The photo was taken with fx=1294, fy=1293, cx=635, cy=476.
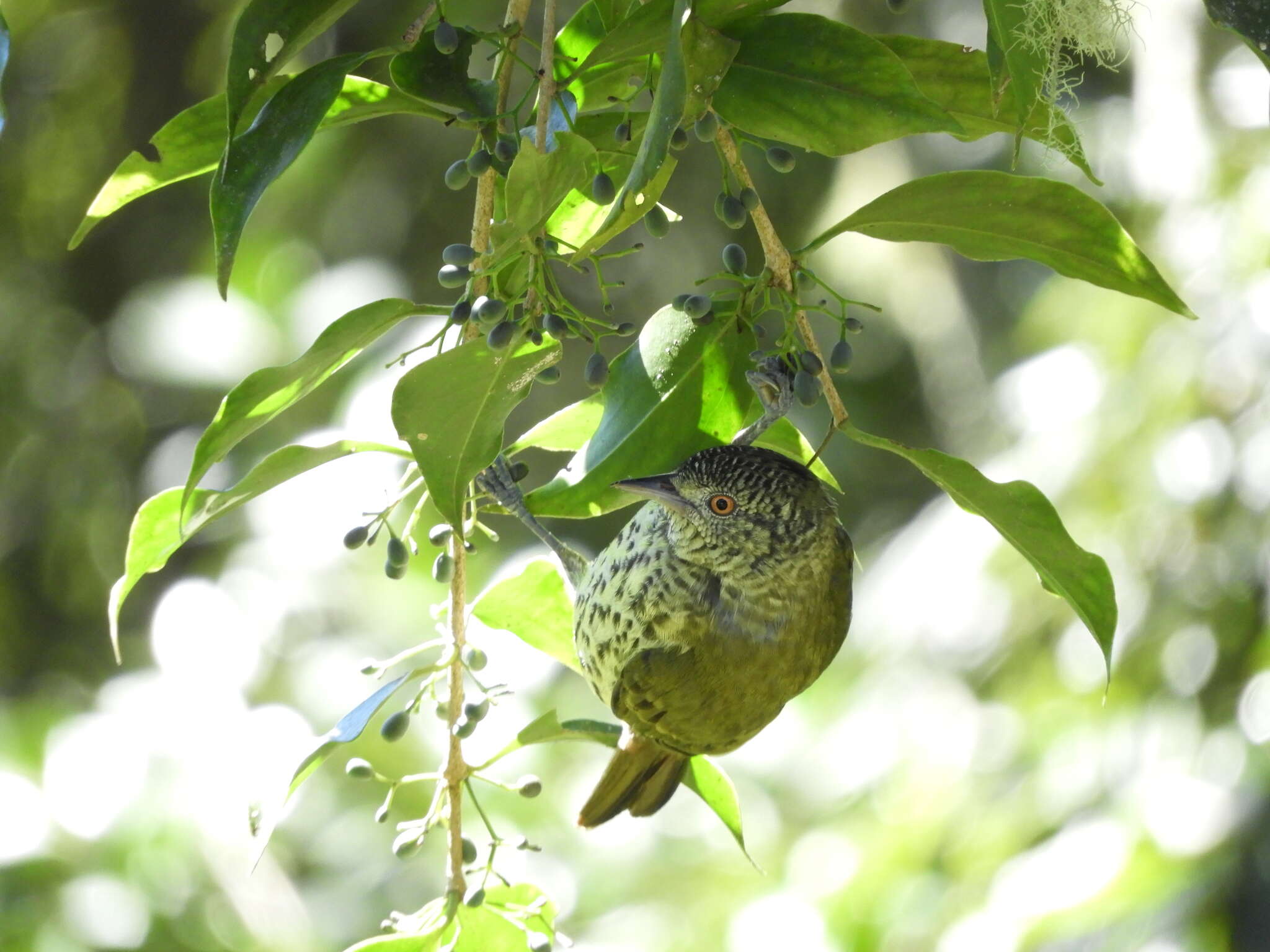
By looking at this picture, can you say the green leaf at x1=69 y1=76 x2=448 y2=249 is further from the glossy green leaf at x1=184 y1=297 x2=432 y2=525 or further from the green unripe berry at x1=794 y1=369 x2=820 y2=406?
the green unripe berry at x1=794 y1=369 x2=820 y2=406

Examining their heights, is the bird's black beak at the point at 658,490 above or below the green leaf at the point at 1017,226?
below

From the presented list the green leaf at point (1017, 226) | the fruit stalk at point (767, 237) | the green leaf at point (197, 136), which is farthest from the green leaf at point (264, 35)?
the green leaf at point (1017, 226)

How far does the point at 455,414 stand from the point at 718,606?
30.1 inches

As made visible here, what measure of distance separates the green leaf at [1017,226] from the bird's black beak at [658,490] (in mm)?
380

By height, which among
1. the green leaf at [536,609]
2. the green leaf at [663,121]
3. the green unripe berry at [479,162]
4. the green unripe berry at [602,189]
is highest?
the green unripe berry at [479,162]

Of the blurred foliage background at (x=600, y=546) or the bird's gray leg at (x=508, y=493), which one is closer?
the bird's gray leg at (x=508, y=493)

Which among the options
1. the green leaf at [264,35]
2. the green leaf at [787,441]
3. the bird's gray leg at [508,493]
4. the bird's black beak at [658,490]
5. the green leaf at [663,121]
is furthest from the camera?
the bird's gray leg at [508,493]

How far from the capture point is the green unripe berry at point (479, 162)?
114 centimetres

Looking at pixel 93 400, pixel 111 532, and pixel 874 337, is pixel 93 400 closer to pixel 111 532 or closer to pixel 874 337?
pixel 111 532

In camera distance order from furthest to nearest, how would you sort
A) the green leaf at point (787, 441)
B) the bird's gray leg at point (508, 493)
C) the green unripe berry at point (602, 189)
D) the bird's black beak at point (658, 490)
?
the bird's gray leg at point (508, 493) < the green leaf at point (787, 441) < the bird's black beak at point (658, 490) < the green unripe berry at point (602, 189)

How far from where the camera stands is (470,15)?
3.47 metres

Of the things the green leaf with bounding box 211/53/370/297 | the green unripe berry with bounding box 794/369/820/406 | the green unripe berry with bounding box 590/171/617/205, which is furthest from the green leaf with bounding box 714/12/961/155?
the green leaf with bounding box 211/53/370/297

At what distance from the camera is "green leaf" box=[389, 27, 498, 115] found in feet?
3.77

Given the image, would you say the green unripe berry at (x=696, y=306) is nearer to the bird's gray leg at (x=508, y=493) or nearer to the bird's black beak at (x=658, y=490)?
the bird's black beak at (x=658, y=490)
